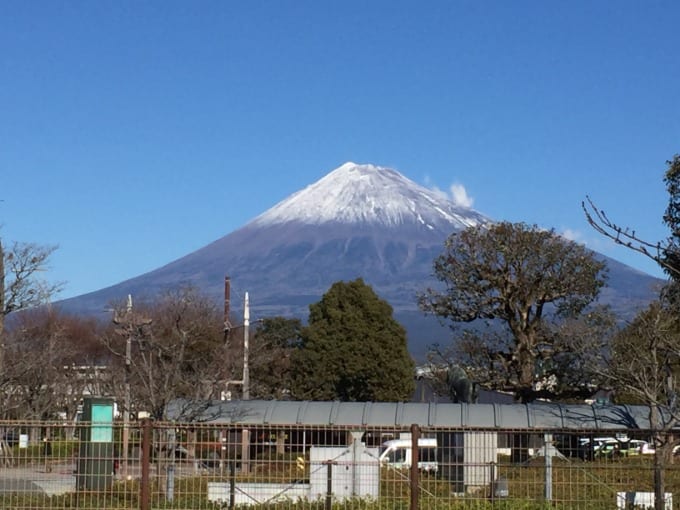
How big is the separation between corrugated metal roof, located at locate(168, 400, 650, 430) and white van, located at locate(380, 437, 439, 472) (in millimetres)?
1138

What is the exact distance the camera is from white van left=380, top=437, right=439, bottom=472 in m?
15.4

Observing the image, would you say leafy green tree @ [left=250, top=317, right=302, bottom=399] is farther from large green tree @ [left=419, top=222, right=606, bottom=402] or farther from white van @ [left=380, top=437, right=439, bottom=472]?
white van @ [left=380, top=437, right=439, bottom=472]

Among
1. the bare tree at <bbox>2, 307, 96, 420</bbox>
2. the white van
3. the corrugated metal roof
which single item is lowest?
the white van

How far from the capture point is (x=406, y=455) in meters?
28.3

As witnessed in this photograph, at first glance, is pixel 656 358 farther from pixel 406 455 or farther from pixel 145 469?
pixel 145 469

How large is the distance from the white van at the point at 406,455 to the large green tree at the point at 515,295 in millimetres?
8012

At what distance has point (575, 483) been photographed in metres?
13.0

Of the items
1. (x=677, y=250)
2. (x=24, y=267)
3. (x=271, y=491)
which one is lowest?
(x=271, y=491)

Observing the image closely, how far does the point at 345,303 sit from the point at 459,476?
41.0 m

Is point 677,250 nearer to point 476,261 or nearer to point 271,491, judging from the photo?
point 271,491

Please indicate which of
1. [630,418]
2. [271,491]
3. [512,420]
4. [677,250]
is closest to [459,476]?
[271,491]

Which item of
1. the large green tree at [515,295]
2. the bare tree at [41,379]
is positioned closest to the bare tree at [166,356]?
the bare tree at [41,379]

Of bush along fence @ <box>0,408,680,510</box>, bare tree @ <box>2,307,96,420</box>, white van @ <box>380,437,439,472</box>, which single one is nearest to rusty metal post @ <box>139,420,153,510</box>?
bush along fence @ <box>0,408,680,510</box>

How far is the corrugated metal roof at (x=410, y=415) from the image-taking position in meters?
32.4
